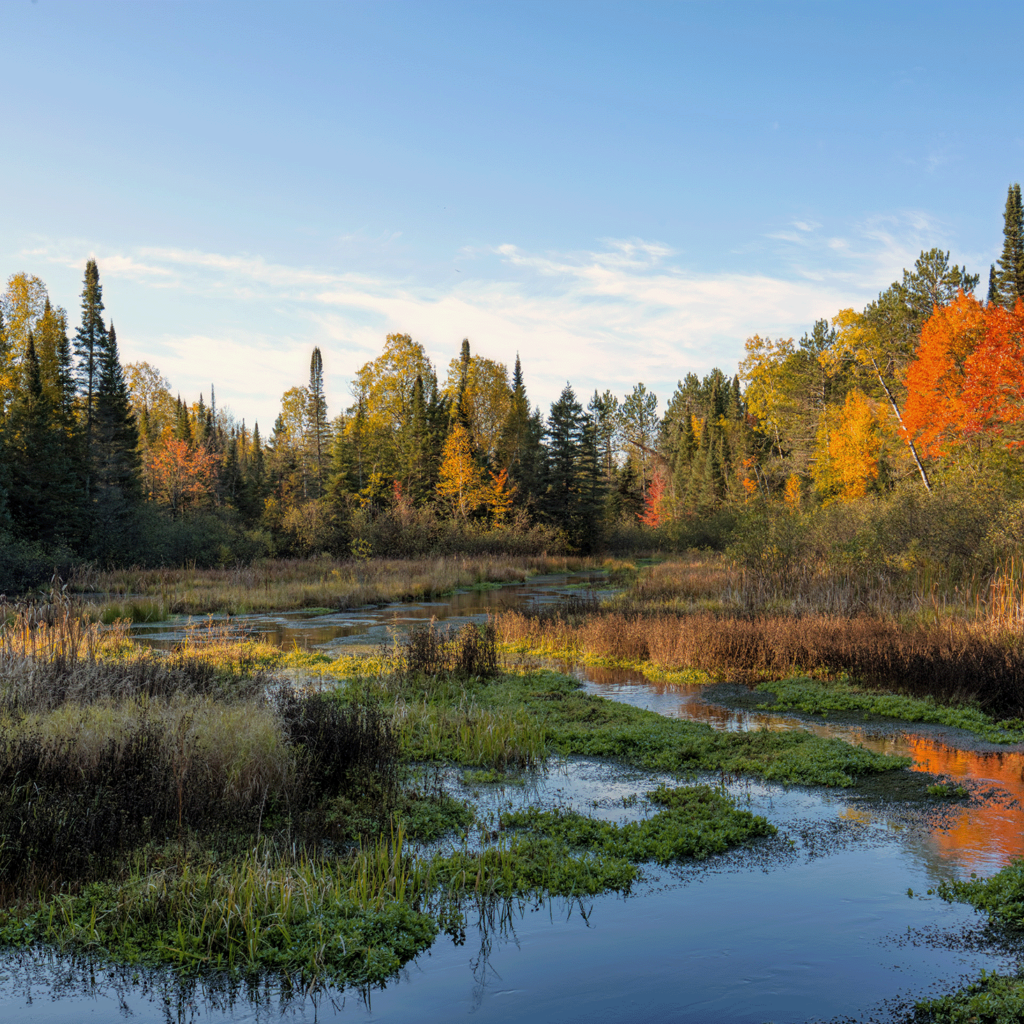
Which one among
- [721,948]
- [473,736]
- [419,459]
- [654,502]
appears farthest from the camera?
[654,502]

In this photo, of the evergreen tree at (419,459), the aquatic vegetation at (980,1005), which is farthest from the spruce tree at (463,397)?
the aquatic vegetation at (980,1005)

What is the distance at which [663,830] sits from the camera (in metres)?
6.07

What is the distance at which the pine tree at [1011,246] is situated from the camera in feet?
143

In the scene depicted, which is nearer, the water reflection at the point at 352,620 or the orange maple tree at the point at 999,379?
the water reflection at the point at 352,620

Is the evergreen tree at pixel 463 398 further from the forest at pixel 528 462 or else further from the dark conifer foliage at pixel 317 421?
the dark conifer foliage at pixel 317 421

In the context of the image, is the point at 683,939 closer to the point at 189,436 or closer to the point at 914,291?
the point at 914,291

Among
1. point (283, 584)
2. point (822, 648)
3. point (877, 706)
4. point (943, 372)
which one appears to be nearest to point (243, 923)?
point (877, 706)

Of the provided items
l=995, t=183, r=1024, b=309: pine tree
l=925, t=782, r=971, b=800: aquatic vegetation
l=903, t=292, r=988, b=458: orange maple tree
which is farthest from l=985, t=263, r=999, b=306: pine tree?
l=925, t=782, r=971, b=800: aquatic vegetation

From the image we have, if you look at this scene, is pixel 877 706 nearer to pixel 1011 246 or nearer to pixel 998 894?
pixel 998 894

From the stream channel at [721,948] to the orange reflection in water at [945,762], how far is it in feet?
0.09

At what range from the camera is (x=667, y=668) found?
13305 millimetres

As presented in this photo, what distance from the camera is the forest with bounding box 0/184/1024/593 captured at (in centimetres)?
2225

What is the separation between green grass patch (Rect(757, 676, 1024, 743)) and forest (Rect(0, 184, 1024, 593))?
247 inches

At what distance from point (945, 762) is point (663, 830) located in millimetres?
3883
